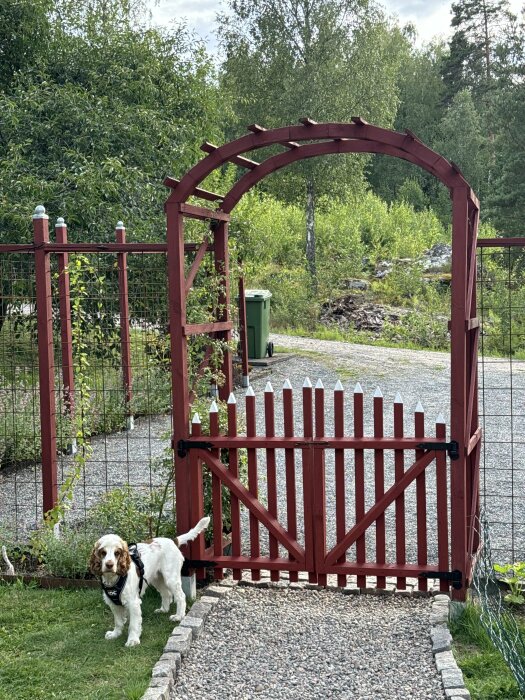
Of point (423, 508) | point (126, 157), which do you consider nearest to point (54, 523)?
point (423, 508)

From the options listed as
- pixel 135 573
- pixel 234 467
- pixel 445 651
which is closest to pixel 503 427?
pixel 234 467

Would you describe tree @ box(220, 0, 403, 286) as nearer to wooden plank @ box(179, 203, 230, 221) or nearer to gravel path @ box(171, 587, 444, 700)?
wooden plank @ box(179, 203, 230, 221)

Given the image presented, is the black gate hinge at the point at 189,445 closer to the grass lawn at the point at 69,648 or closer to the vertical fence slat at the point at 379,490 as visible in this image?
the grass lawn at the point at 69,648

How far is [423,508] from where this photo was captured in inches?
217

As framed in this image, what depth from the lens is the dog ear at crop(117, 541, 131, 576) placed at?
4.94m

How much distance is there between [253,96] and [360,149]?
21616 mm

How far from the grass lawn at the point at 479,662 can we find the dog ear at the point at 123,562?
183cm

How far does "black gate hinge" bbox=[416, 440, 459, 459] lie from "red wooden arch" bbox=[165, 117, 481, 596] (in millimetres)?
30

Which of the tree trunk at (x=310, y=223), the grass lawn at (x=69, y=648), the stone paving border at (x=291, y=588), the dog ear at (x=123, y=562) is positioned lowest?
Result: the grass lawn at (x=69, y=648)

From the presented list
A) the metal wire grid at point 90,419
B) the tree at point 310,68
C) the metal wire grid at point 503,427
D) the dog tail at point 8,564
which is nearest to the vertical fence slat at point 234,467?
the metal wire grid at point 90,419

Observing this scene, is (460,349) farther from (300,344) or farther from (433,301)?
(433,301)

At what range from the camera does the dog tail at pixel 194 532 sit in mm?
5527

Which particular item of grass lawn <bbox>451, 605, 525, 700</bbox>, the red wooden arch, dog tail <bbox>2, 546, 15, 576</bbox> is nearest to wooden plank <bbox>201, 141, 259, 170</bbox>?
the red wooden arch

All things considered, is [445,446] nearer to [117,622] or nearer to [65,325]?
[117,622]
